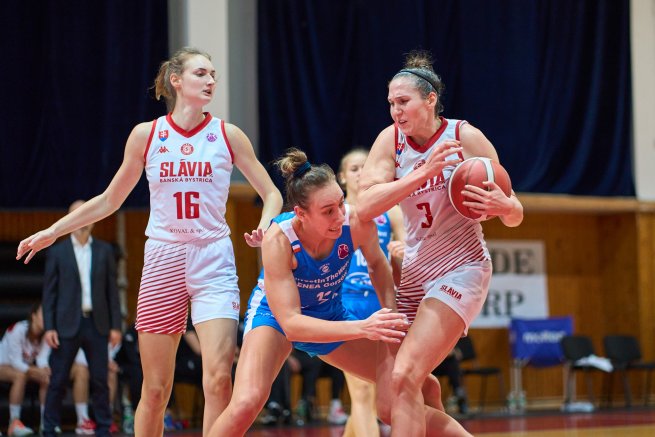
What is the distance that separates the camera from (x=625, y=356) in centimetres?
1439

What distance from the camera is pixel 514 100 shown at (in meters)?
14.0

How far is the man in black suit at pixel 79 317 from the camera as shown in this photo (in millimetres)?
8977

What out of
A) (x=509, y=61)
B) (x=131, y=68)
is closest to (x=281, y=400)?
(x=131, y=68)

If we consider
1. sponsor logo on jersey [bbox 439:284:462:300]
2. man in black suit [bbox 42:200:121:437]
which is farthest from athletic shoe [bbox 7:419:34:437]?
sponsor logo on jersey [bbox 439:284:462:300]

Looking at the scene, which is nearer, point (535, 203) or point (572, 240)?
point (535, 203)

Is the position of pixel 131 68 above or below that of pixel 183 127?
above

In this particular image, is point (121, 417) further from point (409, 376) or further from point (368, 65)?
point (409, 376)

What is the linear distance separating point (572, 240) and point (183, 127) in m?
11.6

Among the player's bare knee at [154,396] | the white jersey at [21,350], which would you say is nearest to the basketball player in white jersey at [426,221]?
the player's bare knee at [154,396]

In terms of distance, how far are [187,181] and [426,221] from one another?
1.30m

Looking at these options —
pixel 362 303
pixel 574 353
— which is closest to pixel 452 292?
pixel 362 303

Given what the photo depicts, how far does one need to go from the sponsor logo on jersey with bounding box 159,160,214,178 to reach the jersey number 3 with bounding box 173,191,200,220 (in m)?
0.11

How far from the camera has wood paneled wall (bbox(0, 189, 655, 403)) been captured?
1481cm

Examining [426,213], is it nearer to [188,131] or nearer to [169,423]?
[188,131]
